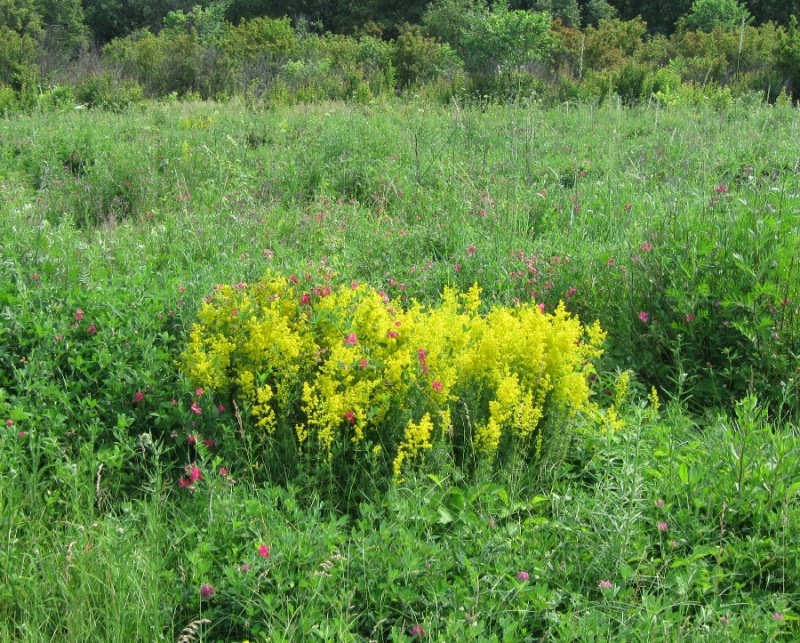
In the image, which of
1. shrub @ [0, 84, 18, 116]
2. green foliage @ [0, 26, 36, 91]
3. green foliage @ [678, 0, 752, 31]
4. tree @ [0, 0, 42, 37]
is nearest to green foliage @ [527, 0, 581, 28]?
green foliage @ [678, 0, 752, 31]

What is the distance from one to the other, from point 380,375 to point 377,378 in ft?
0.17

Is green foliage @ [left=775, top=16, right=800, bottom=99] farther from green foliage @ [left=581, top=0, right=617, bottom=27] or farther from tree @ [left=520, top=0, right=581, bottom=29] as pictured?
green foliage @ [left=581, top=0, right=617, bottom=27]

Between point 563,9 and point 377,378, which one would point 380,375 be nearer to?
point 377,378

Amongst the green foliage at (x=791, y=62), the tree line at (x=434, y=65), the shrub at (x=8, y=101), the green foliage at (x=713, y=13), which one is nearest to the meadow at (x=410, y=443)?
the tree line at (x=434, y=65)

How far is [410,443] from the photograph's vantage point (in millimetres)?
2865

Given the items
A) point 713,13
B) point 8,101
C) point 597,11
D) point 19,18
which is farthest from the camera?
point 597,11

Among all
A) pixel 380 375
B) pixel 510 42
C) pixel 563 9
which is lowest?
pixel 563 9

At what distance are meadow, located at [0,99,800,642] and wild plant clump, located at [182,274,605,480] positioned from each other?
2 cm

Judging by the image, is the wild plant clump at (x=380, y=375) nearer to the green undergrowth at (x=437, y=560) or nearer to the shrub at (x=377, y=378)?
the shrub at (x=377, y=378)

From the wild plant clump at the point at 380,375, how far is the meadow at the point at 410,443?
2 cm

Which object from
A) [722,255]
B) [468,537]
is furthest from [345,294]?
[722,255]

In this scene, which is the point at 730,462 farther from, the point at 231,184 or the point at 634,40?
the point at 634,40

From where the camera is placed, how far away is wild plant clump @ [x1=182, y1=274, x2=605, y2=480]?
9.78ft

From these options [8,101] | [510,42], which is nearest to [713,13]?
[510,42]
